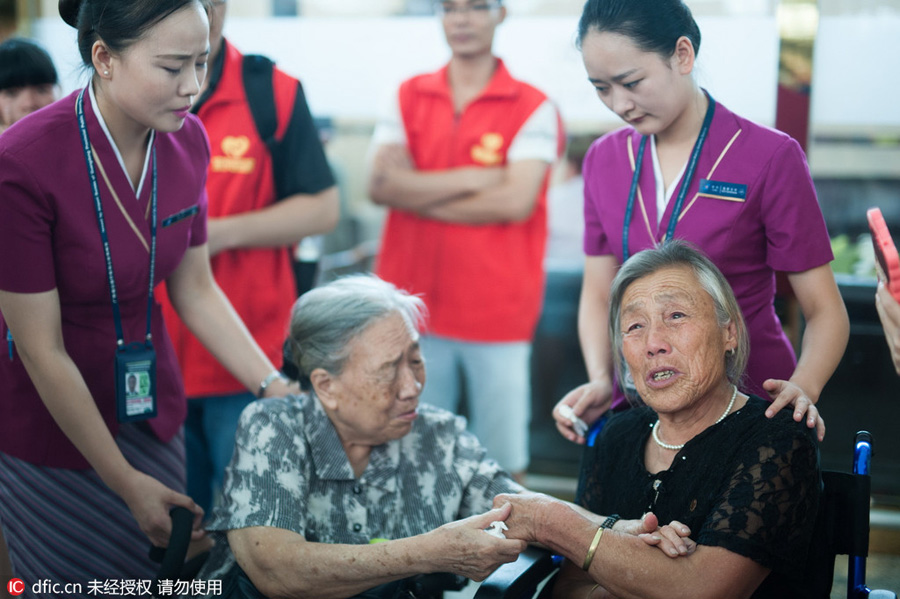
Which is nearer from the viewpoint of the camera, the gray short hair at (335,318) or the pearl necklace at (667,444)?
the pearl necklace at (667,444)

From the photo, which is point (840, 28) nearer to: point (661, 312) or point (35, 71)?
point (661, 312)

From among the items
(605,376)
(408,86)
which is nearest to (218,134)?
(408,86)

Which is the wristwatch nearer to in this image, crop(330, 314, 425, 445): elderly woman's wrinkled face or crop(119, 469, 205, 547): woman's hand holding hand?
crop(330, 314, 425, 445): elderly woman's wrinkled face

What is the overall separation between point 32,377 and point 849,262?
10.3ft

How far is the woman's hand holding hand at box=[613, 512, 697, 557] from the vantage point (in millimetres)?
1646

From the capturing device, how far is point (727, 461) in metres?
1.75

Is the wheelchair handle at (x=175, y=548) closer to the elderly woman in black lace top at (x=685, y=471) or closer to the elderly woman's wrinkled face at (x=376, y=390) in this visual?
the elderly woman's wrinkled face at (x=376, y=390)

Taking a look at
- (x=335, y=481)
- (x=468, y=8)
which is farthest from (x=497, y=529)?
(x=468, y=8)

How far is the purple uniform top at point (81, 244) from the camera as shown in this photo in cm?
177

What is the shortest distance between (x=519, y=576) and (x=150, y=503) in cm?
81

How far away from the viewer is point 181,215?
6.82ft

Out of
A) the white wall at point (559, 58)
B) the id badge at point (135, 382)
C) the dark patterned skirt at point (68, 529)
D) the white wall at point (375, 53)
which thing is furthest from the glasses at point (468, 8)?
the dark patterned skirt at point (68, 529)

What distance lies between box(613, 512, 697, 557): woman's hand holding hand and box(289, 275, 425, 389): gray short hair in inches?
28.8

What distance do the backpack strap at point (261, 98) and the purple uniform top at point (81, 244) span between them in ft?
1.41
